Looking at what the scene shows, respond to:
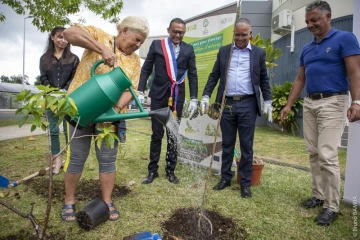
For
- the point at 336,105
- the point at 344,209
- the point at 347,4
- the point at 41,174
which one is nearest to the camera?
→ the point at 336,105

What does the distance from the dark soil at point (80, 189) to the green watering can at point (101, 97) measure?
1.12m

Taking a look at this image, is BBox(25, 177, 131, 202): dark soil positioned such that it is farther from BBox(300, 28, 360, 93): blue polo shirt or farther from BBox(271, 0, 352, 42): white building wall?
BBox(271, 0, 352, 42): white building wall

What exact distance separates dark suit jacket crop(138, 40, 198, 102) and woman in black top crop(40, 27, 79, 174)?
881 millimetres

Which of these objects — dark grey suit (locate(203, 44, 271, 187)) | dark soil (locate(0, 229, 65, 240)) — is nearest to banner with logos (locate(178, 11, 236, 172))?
dark grey suit (locate(203, 44, 271, 187))

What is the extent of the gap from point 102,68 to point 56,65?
146cm

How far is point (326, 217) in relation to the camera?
2.28 metres

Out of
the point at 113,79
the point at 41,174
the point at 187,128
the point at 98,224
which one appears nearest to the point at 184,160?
the point at 187,128

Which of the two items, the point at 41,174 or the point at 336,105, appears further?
the point at 41,174

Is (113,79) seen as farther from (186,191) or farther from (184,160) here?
(184,160)

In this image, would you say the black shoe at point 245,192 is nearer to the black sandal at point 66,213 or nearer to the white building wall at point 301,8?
the black sandal at point 66,213

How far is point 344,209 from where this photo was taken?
8.43ft

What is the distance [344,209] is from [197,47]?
2.79m

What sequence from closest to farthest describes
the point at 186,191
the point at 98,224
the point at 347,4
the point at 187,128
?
the point at 98,224 < the point at 186,191 < the point at 187,128 < the point at 347,4

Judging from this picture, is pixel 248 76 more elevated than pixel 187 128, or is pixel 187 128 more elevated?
pixel 248 76
